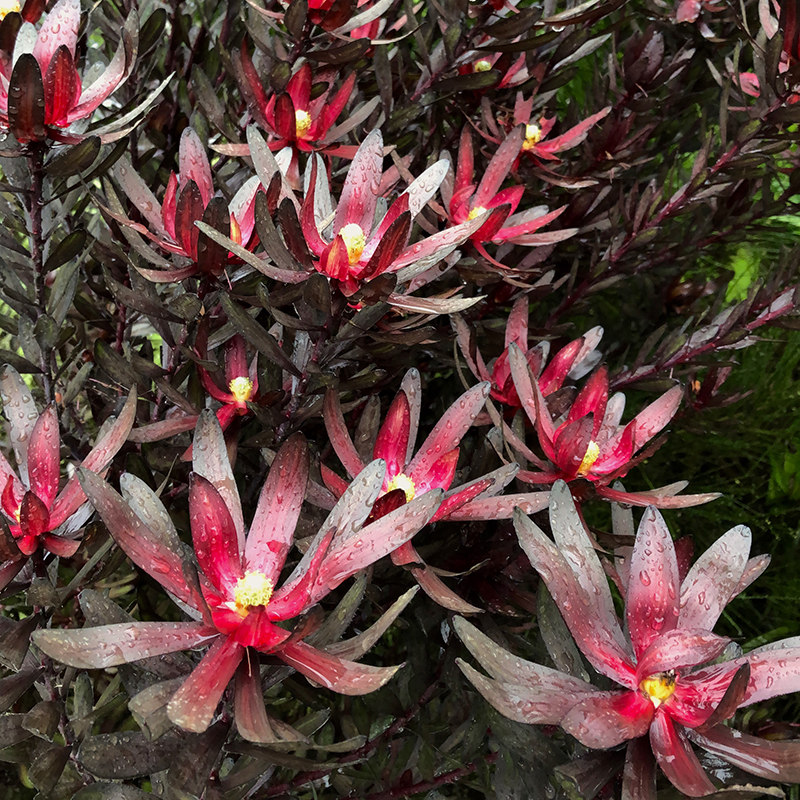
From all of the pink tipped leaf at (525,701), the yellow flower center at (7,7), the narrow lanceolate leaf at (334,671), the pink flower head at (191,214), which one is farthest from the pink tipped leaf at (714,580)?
the yellow flower center at (7,7)

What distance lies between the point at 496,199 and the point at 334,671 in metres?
0.57

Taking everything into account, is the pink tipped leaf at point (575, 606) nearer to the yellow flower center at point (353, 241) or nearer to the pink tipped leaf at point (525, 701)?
the pink tipped leaf at point (525, 701)

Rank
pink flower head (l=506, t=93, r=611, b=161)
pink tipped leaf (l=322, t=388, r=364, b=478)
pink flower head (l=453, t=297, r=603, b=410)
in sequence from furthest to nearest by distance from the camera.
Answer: pink flower head (l=506, t=93, r=611, b=161), pink flower head (l=453, t=297, r=603, b=410), pink tipped leaf (l=322, t=388, r=364, b=478)

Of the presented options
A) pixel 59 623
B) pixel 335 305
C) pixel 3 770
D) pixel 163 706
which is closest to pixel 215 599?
pixel 163 706

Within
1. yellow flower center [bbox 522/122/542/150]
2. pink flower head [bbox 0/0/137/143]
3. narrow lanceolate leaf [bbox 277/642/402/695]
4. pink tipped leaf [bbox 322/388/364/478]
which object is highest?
pink flower head [bbox 0/0/137/143]

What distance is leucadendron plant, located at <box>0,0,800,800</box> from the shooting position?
44 centimetres

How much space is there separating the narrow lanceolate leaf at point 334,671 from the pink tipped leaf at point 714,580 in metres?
0.22

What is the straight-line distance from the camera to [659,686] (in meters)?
0.45

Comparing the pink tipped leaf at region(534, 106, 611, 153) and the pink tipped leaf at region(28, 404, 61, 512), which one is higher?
the pink tipped leaf at region(28, 404, 61, 512)

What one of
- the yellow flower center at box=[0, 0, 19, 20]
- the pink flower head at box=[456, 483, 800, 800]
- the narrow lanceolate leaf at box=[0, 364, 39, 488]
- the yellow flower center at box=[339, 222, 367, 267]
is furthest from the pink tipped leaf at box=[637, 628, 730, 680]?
the yellow flower center at box=[0, 0, 19, 20]

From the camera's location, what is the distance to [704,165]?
0.87 m

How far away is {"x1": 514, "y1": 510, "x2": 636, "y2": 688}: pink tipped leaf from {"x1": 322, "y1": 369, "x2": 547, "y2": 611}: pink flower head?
75 mm

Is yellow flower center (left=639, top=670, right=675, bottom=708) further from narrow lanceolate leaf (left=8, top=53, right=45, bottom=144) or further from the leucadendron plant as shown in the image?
narrow lanceolate leaf (left=8, top=53, right=45, bottom=144)

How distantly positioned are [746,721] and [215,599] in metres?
0.51
